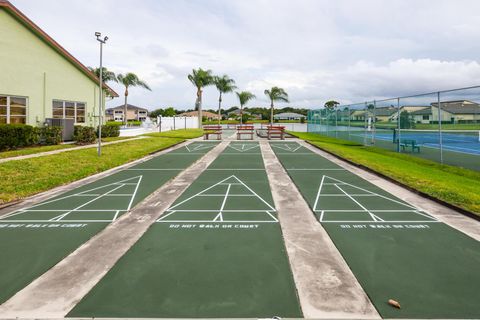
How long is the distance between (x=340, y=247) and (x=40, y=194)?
8.69 metres

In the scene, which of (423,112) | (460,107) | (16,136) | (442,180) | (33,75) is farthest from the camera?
(33,75)

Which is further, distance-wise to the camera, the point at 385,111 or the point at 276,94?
the point at 276,94

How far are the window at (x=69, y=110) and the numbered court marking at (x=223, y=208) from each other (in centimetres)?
1816

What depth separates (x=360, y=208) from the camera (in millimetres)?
8328

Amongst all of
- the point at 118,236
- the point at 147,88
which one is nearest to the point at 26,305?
the point at 118,236

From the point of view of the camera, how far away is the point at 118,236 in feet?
20.7

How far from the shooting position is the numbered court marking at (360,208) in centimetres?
740

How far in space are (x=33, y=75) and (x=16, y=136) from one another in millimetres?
4955

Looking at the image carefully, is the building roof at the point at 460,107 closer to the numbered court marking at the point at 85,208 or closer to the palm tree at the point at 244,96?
the numbered court marking at the point at 85,208

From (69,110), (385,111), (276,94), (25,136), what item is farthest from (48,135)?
(276,94)

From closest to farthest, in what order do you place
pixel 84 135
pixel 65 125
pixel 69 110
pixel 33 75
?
pixel 33 75
pixel 84 135
pixel 65 125
pixel 69 110

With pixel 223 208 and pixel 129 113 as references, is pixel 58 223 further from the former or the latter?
pixel 129 113

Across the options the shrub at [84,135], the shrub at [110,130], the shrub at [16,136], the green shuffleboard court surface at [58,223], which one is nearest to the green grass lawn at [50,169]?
the green shuffleboard court surface at [58,223]

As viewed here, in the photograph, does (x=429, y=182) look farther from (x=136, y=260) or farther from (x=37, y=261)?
(x=37, y=261)
